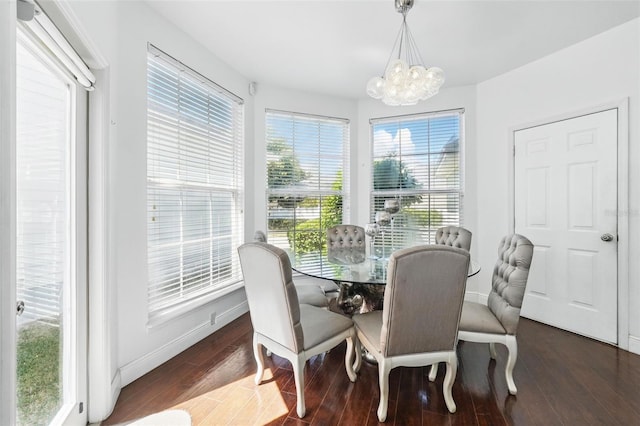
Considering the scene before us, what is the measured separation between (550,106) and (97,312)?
4.28 metres

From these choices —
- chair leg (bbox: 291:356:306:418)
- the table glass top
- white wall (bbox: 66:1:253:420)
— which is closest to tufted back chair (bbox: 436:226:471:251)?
the table glass top

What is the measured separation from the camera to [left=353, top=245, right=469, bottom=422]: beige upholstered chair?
57.7 inches

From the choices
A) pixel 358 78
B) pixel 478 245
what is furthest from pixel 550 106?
pixel 358 78

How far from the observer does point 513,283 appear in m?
1.86

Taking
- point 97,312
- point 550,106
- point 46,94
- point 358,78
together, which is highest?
point 358,78

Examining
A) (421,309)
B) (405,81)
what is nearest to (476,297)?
(421,309)

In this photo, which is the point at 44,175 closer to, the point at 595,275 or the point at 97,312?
the point at 97,312

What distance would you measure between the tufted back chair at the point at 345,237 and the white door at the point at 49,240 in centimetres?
221

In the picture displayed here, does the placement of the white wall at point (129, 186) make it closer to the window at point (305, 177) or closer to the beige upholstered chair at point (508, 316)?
the window at point (305, 177)

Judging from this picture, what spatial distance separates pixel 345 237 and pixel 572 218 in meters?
2.28

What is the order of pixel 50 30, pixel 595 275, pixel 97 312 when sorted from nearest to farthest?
pixel 50 30, pixel 97 312, pixel 595 275

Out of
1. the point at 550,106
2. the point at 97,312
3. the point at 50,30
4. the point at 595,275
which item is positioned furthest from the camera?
the point at 550,106

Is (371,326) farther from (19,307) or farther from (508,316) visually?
(19,307)

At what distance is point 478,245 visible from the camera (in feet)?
11.8
